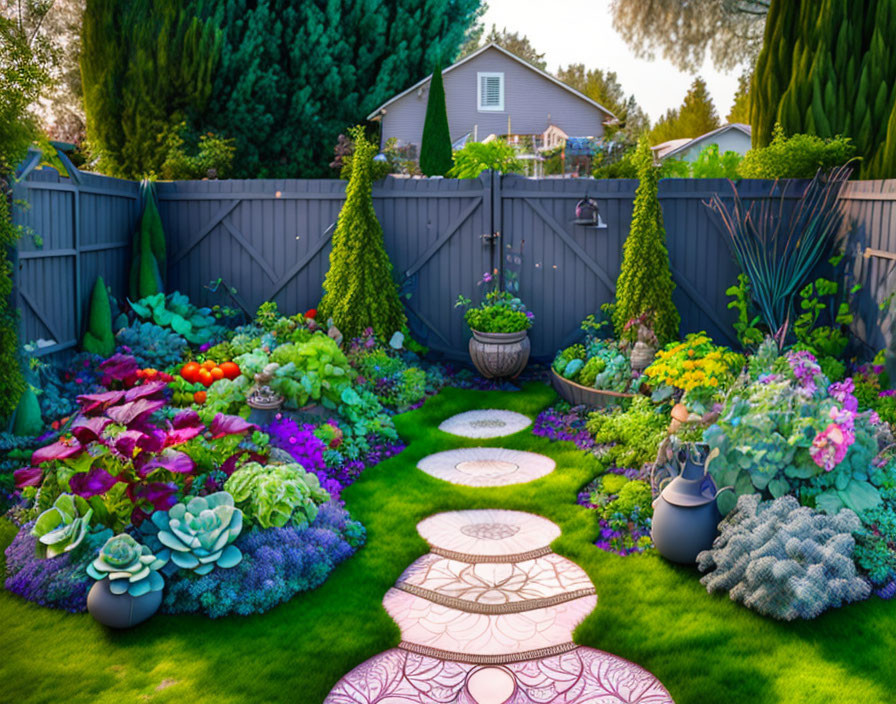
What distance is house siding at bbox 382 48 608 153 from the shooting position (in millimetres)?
21141

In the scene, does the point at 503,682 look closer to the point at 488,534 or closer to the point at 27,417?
the point at 488,534

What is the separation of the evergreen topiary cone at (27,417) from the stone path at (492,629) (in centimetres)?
318

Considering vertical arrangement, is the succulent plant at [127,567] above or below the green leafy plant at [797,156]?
below

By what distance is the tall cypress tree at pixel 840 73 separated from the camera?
7.45 metres

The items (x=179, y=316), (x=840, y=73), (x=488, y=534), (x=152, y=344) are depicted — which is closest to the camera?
(x=488, y=534)

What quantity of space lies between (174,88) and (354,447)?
13289 millimetres

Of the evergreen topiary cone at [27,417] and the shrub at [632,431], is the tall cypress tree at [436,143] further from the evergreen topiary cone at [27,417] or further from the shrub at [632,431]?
the evergreen topiary cone at [27,417]

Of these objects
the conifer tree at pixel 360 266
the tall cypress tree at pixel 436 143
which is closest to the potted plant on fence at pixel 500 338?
the conifer tree at pixel 360 266

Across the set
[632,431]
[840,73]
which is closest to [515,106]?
[840,73]

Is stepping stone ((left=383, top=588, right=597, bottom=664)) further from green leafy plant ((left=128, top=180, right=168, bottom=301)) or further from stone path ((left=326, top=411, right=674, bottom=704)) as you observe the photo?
green leafy plant ((left=128, top=180, right=168, bottom=301))

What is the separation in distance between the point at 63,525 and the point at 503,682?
95.2 inches

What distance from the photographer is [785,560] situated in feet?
12.7

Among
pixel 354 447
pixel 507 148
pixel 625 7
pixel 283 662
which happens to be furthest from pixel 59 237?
pixel 625 7

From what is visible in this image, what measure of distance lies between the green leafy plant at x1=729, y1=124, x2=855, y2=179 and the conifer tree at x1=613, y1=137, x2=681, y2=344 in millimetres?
1122
